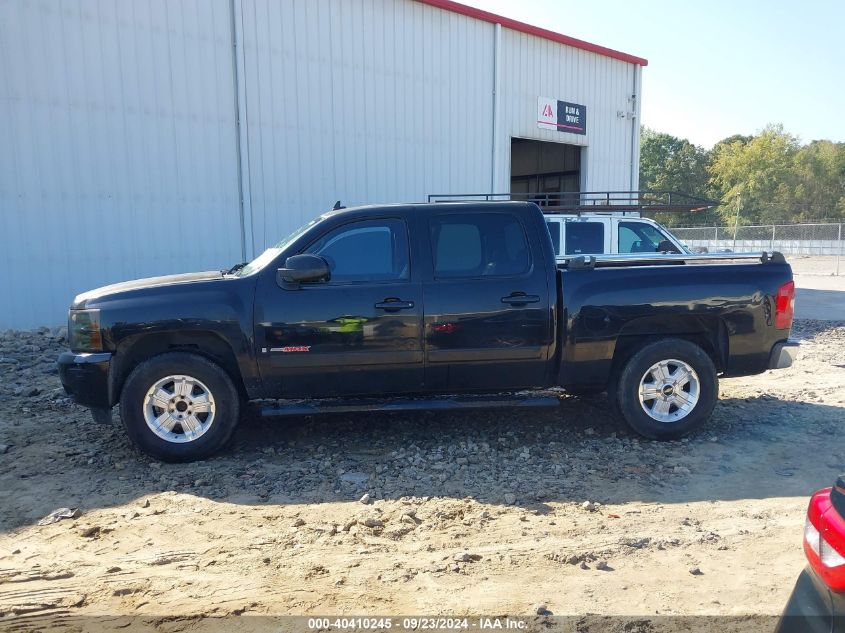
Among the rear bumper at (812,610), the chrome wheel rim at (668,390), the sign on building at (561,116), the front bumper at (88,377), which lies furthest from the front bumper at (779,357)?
the sign on building at (561,116)

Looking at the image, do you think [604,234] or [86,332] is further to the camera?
[604,234]

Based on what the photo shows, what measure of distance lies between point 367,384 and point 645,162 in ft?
255

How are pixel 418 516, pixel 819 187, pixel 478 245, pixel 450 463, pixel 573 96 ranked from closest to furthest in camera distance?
1. pixel 418 516
2. pixel 450 463
3. pixel 478 245
4. pixel 573 96
5. pixel 819 187

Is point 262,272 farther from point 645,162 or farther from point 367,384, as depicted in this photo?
point 645,162

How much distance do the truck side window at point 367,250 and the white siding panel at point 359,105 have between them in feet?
24.8

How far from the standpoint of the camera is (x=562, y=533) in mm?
3725

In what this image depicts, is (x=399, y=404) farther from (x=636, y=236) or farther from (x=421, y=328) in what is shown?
(x=636, y=236)

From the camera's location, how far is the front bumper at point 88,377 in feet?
15.5

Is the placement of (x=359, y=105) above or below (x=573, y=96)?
below

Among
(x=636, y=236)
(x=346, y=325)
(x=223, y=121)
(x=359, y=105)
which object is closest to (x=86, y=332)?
(x=346, y=325)

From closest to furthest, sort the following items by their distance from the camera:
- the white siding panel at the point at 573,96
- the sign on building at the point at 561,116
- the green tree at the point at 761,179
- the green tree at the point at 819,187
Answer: the white siding panel at the point at 573,96, the sign on building at the point at 561,116, the green tree at the point at 819,187, the green tree at the point at 761,179

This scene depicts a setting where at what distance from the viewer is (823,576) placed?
68.4 inches

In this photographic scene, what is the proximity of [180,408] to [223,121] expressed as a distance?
8.33 meters

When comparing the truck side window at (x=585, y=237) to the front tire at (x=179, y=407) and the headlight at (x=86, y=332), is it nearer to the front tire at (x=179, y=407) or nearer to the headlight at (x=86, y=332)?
the front tire at (x=179, y=407)
